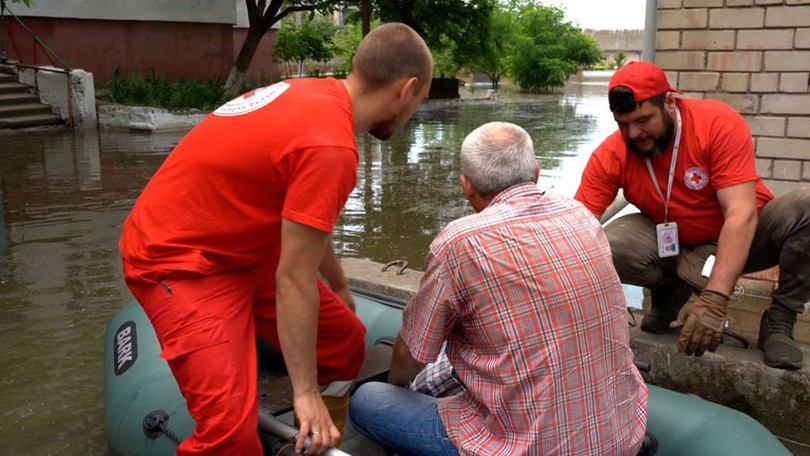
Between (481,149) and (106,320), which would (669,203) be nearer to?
(481,149)

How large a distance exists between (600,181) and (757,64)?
220cm

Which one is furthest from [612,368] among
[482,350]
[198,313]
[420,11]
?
[420,11]

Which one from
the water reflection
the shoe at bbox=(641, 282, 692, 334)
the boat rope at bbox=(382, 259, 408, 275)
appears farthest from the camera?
the water reflection

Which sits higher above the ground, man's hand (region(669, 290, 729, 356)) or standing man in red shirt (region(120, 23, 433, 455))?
standing man in red shirt (region(120, 23, 433, 455))

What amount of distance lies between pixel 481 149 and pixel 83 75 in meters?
14.8

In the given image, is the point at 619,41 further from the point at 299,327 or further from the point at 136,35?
the point at 299,327

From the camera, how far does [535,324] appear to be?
210 centimetres

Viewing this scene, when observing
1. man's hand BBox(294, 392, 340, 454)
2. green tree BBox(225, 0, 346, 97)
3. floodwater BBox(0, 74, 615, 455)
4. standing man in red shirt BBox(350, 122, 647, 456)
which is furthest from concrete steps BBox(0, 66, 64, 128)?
standing man in red shirt BBox(350, 122, 647, 456)

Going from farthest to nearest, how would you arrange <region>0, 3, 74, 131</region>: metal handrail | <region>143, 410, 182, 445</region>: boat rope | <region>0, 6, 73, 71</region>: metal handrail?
<region>0, 6, 73, 71</region>: metal handrail
<region>0, 3, 74, 131</region>: metal handrail
<region>143, 410, 182, 445</region>: boat rope

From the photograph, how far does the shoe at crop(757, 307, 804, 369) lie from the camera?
3408 millimetres

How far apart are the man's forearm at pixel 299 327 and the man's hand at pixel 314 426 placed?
0.03m

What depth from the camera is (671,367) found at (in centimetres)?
371

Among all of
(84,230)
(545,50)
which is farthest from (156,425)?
(545,50)

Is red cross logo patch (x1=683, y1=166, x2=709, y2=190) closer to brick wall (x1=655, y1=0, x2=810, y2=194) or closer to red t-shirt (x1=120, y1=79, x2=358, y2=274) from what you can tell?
red t-shirt (x1=120, y1=79, x2=358, y2=274)
